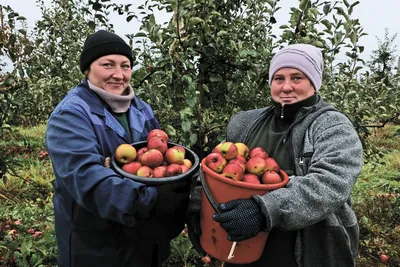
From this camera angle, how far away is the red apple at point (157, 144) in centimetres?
148

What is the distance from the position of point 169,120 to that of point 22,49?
100 cm

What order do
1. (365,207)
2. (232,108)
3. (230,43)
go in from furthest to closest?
(365,207) → (232,108) → (230,43)

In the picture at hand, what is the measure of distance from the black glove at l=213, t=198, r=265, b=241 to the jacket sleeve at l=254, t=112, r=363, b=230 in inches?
1.1

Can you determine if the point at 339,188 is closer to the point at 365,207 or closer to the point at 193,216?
the point at 193,216

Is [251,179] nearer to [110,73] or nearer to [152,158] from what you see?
[152,158]

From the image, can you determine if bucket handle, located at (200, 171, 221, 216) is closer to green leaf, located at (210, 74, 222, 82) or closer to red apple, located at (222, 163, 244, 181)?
red apple, located at (222, 163, 244, 181)

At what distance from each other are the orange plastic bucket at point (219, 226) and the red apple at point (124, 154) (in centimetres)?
29

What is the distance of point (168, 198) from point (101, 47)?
0.71 metres

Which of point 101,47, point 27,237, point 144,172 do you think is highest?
point 101,47

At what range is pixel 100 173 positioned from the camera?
1312 millimetres

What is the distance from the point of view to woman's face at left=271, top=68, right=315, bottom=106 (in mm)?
1494

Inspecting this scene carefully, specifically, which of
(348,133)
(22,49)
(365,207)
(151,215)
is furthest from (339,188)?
(365,207)

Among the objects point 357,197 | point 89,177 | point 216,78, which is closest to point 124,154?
point 89,177

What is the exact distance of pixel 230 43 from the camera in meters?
2.16
